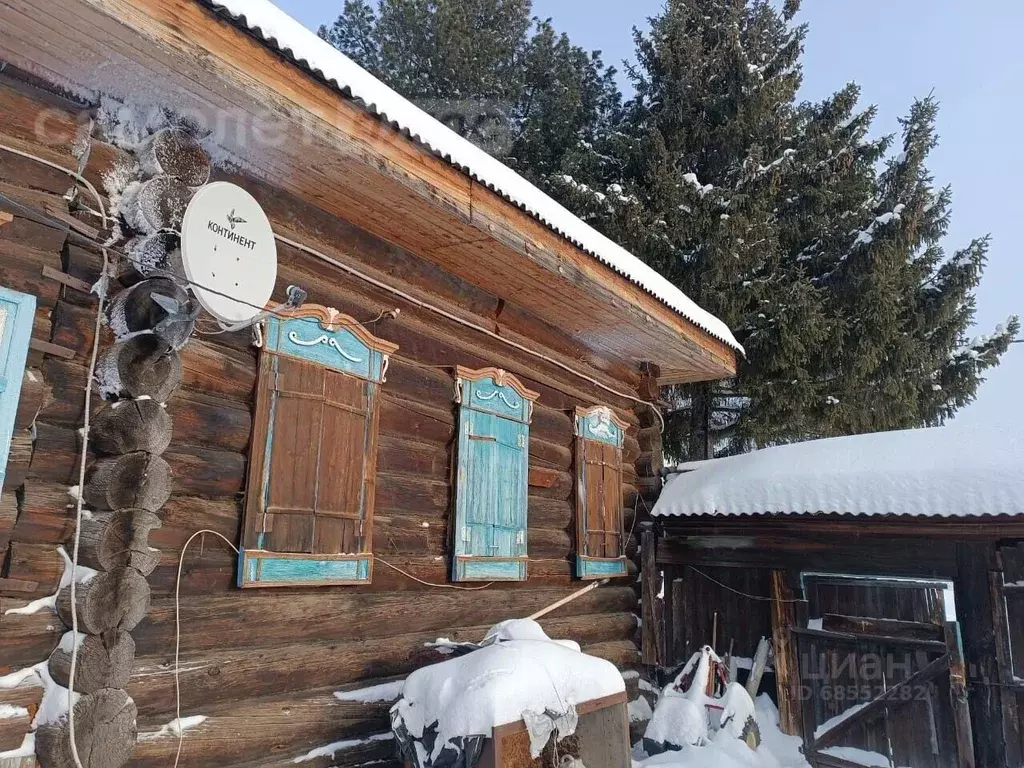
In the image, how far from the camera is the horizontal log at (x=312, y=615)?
3.27m

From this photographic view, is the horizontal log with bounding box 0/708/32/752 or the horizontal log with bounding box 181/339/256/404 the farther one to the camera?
the horizontal log with bounding box 181/339/256/404

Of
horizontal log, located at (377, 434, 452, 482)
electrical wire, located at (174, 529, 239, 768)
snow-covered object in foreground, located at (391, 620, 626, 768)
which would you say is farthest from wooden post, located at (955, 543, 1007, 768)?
electrical wire, located at (174, 529, 239, 768)

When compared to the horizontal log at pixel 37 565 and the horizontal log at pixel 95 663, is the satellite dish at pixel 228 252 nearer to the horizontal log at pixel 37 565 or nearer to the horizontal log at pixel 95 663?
the horizontal log at pixel 37 565

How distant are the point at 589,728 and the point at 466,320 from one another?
8.99 feet

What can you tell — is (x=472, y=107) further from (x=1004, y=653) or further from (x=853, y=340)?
(x=1004, y=653)

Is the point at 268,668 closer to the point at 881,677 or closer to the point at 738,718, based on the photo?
the point at 738,718

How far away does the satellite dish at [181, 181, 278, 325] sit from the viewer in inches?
121

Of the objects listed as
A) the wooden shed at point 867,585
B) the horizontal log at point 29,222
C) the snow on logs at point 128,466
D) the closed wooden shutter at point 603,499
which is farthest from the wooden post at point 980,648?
the horizontal log at point 29,222

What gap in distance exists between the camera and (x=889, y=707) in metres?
6.16

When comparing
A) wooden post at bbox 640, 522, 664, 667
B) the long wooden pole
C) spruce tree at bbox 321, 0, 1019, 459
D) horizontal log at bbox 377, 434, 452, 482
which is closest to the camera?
horizontal log at bbox 377, 434, 452, 482

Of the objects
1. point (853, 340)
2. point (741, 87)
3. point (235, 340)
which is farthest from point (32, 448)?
point (741, 87)

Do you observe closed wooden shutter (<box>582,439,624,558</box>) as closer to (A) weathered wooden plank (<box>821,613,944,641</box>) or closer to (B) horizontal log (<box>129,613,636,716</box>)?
(B) horizontal log (<box>129,613,636,716</box>)

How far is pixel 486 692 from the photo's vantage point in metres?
3.31

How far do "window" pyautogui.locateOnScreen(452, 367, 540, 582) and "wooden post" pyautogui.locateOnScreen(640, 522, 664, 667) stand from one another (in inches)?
90.2
